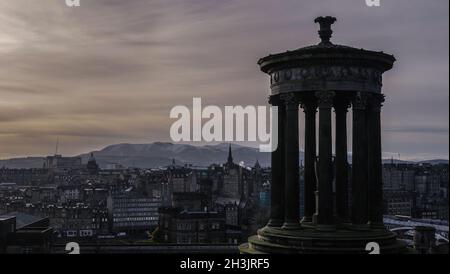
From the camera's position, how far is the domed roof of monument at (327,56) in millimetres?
26109

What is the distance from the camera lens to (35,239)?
241 feet

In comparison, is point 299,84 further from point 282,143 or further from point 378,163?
point 378,163

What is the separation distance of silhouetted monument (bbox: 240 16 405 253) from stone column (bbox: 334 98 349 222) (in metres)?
0.05

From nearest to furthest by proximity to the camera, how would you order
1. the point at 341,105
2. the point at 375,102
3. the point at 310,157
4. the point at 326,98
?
the point at 326,98 < the point at 375,102 < the point at 310,157 < the point at 341,105

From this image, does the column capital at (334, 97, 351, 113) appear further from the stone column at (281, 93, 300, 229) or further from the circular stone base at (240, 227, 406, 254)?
the circular stone base at (240, 227, 406, 254)

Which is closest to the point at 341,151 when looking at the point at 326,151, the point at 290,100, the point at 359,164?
the point at 359,164

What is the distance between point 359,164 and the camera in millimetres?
26812

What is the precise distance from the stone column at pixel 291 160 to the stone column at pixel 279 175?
127 cm

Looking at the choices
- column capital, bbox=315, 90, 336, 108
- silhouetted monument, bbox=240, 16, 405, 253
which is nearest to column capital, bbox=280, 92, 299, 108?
silhouetted monument, bbox=240, 16, 405, 253

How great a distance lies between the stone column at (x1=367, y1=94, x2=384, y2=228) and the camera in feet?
90.5

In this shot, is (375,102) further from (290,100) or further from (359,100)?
(290,100)

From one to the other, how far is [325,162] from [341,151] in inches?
91.7
